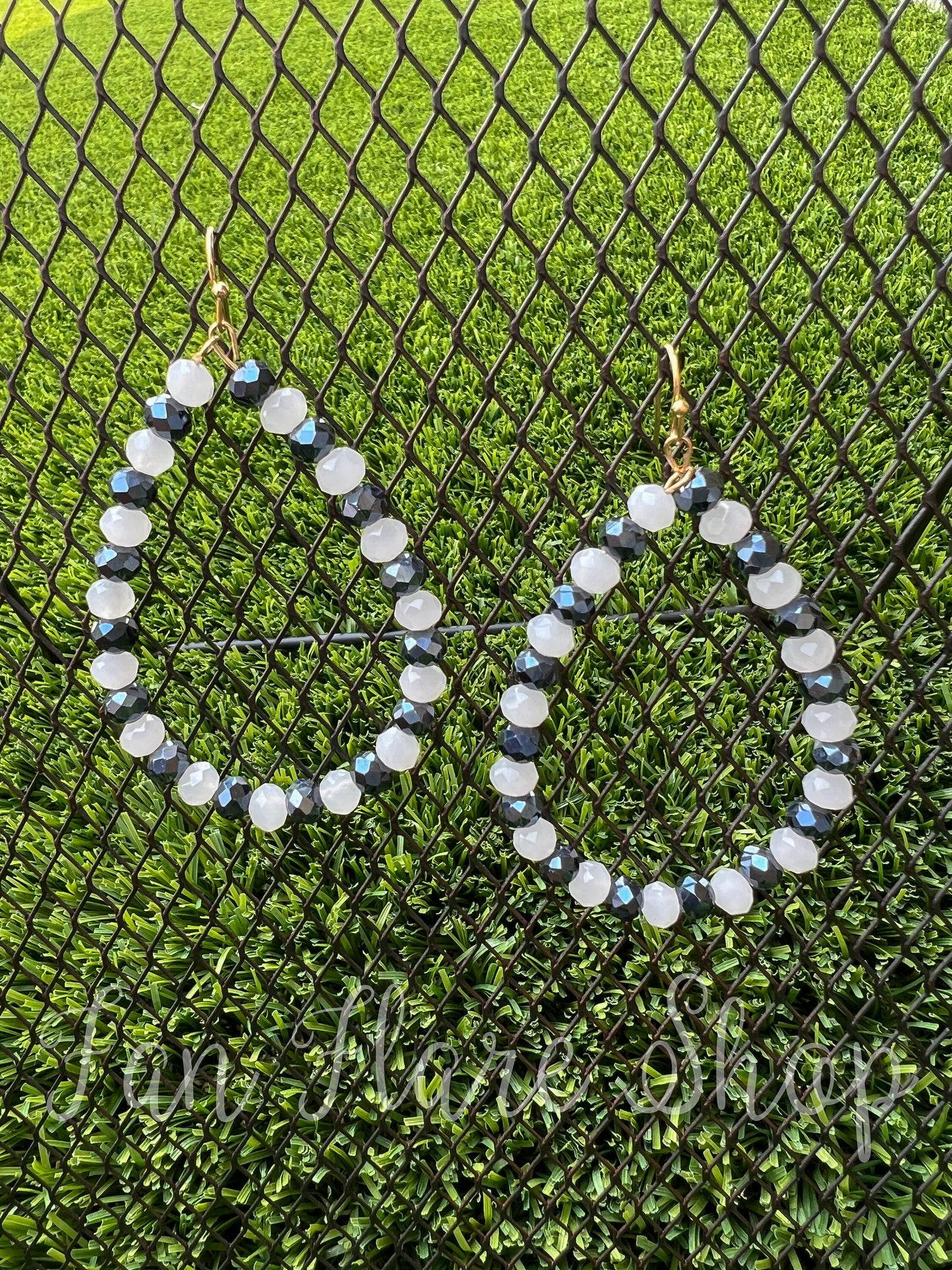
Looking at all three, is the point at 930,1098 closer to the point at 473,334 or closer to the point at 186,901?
the point at 186,901

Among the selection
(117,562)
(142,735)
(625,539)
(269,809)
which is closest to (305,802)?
(269,809)

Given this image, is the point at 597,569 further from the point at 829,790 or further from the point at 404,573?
the point at 829,790

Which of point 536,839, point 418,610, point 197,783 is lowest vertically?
point 197,783

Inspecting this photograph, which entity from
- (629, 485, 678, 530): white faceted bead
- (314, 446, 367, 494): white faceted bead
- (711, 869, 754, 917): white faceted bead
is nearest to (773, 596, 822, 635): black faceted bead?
(629, 485, 678, 530): white faceted bead

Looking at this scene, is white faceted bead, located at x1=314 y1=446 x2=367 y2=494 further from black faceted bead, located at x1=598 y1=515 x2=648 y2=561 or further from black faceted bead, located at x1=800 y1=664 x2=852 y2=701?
black faceted bead, located at x1=800 y1=664 x2=852 y2=701

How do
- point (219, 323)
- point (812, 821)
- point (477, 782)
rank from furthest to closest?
1. point (477, 782)
2. point (812, 821)
3. point (219, 323)

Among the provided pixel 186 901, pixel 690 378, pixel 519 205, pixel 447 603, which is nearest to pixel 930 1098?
pixel 447 603
